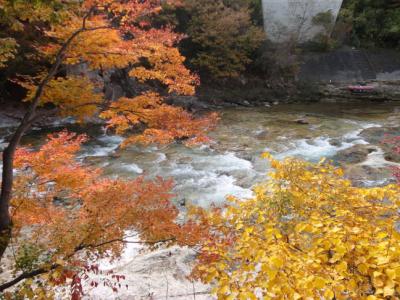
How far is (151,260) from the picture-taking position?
22.8ft

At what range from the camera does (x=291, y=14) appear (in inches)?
1062

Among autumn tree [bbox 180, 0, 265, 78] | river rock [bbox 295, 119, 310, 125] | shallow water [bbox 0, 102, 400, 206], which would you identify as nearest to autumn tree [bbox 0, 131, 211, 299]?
shallow water [bbox 0, 102, 400, 206]

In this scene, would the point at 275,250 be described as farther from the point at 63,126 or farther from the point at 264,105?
the point at 264,105

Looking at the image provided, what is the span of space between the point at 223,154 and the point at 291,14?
18.0 m

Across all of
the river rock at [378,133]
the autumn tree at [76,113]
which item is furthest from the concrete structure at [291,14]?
the autumn tree at [76,113]

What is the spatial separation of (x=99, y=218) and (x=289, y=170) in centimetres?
268

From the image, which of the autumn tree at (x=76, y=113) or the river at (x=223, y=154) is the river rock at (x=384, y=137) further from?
the autumn tree at (x=76, y=113)

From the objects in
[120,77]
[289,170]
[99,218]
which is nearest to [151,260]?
[99,218]

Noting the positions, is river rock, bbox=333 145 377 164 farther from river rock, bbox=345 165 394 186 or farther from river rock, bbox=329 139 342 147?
river rock, bbox=329 139 342 147

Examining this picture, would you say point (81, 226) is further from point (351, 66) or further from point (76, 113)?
point (351, 66)

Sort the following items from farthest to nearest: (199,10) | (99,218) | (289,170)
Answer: (199,10), (99,218), (289,170)

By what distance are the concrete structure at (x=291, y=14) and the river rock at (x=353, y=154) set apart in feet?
50.8

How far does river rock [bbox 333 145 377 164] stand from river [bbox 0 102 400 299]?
22 cm

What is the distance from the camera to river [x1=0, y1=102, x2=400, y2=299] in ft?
21.8
